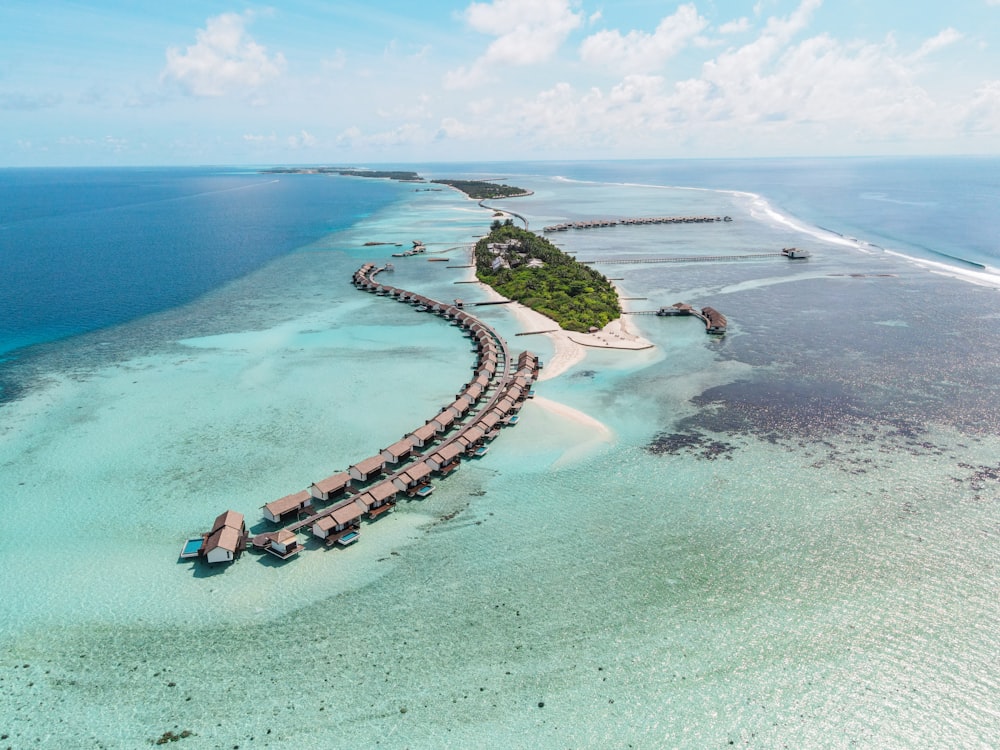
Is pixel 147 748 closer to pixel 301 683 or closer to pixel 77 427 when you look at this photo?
pixel 301 683

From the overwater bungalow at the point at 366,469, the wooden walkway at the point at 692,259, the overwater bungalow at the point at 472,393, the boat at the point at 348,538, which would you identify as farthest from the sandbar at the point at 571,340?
the wooden walkway at the point at 692,259

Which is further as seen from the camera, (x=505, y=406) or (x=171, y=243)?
(x=171, y=243)

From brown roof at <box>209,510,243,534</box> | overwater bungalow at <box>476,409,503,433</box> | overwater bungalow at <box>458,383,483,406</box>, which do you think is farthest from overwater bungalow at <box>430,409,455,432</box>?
brown roof at <box>209,510,243,534</box>

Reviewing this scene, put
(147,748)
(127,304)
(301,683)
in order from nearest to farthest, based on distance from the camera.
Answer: (147,748)
(301,683)
(127,304)

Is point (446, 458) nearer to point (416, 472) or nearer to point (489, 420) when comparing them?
point (416, 472)

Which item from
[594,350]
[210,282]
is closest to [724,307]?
[594,350]

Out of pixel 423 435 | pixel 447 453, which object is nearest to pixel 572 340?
pixel 423 435
